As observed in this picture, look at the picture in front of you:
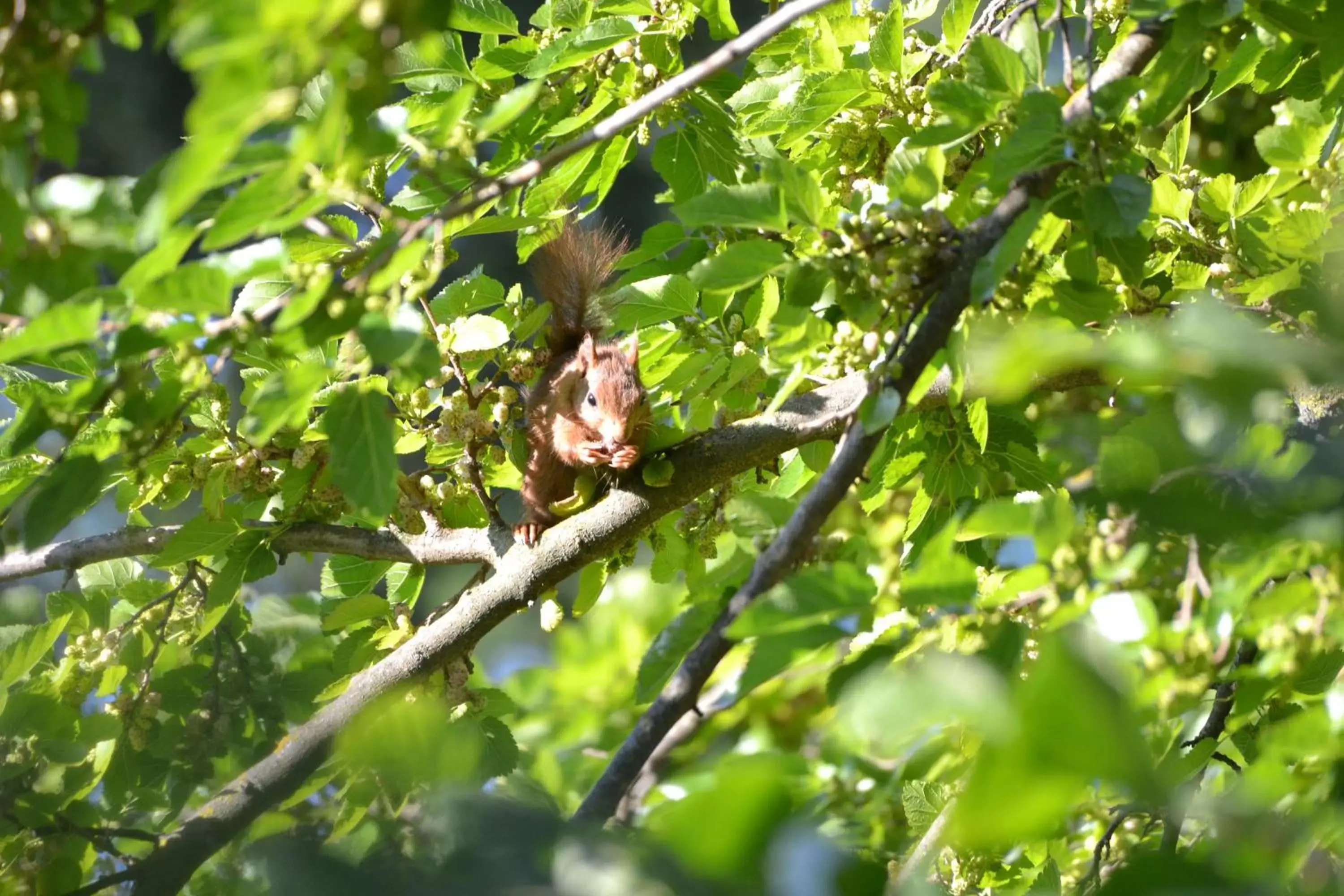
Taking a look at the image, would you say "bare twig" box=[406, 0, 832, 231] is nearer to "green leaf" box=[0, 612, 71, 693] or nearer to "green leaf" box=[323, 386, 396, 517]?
"green leaf" box=[323, 386, 396, 517]

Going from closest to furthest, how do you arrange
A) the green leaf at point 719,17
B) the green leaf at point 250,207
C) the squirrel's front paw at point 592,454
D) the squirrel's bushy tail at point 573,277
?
the green leaf at point 250,207, the green leaf at point 719,17, the squirrel's front paw at point 592,454, the squirrel's bushy tail at point 573,277

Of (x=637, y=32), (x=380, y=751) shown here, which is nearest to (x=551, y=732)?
(x=637, y=32)

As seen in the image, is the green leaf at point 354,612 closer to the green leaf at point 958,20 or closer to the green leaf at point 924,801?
the green leaf at point 924,801

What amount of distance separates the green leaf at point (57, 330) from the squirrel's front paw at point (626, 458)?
3.96 ft

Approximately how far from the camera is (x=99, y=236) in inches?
40.6

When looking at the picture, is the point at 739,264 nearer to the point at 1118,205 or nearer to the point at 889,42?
the point at 1118,205

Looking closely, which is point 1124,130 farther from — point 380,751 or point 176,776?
point 176,776

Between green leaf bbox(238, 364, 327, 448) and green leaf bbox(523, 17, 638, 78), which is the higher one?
green leaf bbox(523, 17, 638, 78)

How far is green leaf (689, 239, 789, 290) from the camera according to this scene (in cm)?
129

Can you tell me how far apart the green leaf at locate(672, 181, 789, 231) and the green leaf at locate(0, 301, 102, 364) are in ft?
1.92

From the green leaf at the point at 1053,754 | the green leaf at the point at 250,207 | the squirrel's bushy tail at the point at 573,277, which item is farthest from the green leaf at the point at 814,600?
the squirrel's bushy tail at the point at 573,277

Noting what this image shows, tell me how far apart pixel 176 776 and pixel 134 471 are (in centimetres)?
65

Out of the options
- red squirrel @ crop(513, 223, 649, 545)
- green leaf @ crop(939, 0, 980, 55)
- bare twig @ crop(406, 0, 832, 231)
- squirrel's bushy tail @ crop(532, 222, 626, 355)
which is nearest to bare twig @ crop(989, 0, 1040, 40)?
green leaf @ crop(939, 0, 980, 55)

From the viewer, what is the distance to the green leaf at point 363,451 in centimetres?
116
